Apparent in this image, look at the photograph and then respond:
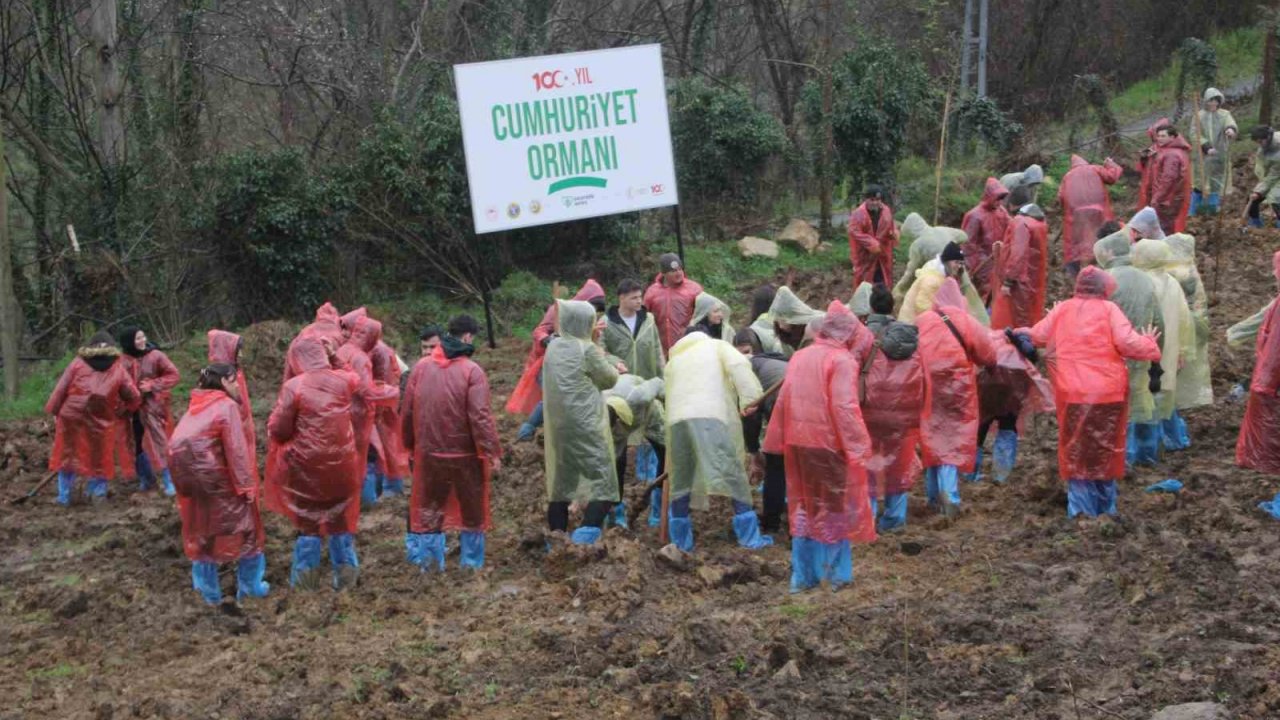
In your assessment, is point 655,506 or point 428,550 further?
point 655,506

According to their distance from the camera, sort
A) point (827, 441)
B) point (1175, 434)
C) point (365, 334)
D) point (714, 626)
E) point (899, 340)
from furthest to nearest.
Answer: point (1175, 434)
point (365, 334)
point (899, 340)
point (827, 441)
point (714, 626)

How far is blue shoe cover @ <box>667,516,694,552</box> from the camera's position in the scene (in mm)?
9211

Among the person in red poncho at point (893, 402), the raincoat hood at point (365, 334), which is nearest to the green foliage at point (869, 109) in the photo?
the raincoat hood at point (365, 334)

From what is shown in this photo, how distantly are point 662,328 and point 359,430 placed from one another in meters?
2.77

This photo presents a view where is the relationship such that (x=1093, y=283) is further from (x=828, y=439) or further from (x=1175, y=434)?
(x=1175, y=434)

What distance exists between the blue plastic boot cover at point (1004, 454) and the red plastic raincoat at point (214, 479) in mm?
5180

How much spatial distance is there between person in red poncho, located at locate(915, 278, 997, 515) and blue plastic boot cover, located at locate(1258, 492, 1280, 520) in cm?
181

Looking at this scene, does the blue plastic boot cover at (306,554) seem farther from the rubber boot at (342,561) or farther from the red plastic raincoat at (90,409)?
the red plastic raincoat at (90,409)

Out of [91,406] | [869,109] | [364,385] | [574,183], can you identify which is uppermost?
[869,109]

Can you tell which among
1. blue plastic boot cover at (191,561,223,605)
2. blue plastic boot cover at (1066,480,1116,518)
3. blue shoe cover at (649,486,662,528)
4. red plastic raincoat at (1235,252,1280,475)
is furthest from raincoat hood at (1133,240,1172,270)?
blue plastic boot cover at (191,561,223,605)

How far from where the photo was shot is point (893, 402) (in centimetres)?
902

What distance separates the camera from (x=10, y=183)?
1997 centimetres

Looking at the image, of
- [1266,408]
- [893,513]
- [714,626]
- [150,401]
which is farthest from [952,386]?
[150,401]

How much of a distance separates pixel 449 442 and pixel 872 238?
7147 mm
